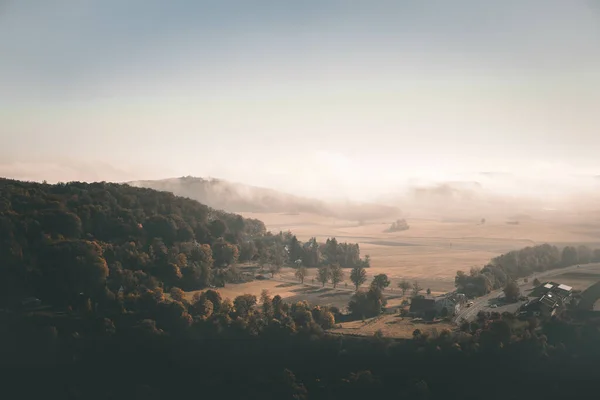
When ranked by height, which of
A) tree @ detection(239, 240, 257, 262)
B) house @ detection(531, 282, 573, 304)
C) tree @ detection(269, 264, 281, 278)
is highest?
tree @ detection(239, 240, 257, 262)

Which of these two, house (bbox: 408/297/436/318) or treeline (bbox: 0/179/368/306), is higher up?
treeline (bbox: 0/179/368/306)

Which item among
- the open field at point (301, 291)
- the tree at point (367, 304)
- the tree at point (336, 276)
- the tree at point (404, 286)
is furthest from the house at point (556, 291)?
the tree at point (336, 276)

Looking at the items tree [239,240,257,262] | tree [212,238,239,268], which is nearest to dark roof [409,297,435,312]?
tree [212,238,239,268]

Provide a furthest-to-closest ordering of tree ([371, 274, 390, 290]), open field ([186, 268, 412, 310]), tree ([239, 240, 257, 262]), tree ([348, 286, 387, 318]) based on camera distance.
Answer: tree ([239, 240, 257, 262]) < tree ([371, 274, 390, 290]) < open field ([186, 268, 412, 310]) < tree ([348, 286, 387, 318])

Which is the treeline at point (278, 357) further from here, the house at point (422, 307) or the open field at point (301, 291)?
the open field at point (301, 291)

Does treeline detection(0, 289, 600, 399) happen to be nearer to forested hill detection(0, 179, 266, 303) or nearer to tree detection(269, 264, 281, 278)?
forested hill detection(0, 179, 266, 303)

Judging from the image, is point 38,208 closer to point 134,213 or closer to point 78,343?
point 134,213
